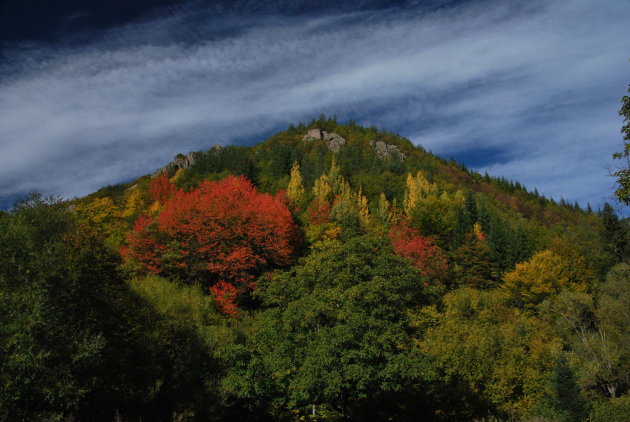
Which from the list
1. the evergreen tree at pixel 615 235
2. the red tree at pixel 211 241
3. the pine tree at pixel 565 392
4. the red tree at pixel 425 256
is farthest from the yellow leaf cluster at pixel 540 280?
the red tree at pixel 211 241

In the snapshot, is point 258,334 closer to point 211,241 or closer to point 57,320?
point 57,320

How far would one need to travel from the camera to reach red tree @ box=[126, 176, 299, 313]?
41559 mm

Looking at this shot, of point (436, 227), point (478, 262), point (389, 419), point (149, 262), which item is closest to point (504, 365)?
point (389, 419)

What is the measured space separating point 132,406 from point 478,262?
56.5m

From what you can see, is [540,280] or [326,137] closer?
[540,280]

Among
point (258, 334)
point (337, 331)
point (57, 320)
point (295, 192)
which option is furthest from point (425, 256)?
point (57, 320)

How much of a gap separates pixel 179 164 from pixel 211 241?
84263 millimetres

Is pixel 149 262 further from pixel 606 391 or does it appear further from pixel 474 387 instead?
pixel 606 391

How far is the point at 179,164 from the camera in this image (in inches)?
4695

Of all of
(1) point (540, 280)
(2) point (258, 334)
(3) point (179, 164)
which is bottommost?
(1) point (540, 280)

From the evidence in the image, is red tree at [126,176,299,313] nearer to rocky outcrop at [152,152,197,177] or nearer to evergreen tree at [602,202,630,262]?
Result: evergreen tree at [602,202,630,262]

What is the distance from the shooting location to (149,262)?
42.3 metres

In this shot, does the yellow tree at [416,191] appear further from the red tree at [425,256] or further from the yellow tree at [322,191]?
the red tree at [425,256]

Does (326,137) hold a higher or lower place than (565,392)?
higher
